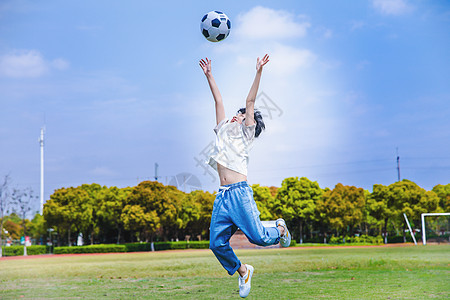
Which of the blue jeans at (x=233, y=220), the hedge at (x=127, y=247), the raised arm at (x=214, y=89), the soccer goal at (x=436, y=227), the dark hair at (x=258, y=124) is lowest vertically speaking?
the hedge at (x=127, y=247)

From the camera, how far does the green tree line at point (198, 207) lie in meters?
40.7

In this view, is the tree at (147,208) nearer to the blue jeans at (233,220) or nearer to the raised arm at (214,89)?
the raised arm at (214,89)

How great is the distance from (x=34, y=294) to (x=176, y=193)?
33798mm

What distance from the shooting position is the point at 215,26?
646cm

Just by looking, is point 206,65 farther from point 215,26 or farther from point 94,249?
point 94,249

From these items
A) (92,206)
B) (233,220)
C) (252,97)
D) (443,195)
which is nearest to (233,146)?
(252,97)

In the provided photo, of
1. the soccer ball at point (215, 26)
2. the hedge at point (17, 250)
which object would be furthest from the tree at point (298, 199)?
the soccer ball at point (215, 26)

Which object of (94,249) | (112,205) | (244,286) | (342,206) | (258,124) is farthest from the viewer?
(342,206)

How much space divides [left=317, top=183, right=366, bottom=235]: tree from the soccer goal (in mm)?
6396

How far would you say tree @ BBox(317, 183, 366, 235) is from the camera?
43.0 metres

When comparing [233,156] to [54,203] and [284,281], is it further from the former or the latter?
[54,203]

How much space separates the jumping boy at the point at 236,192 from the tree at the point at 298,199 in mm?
39102

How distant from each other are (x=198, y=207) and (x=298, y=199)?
941 cm

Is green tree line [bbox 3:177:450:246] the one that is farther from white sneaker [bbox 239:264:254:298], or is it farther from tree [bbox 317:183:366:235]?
white sneaker [bbox 239:264:254:298]
